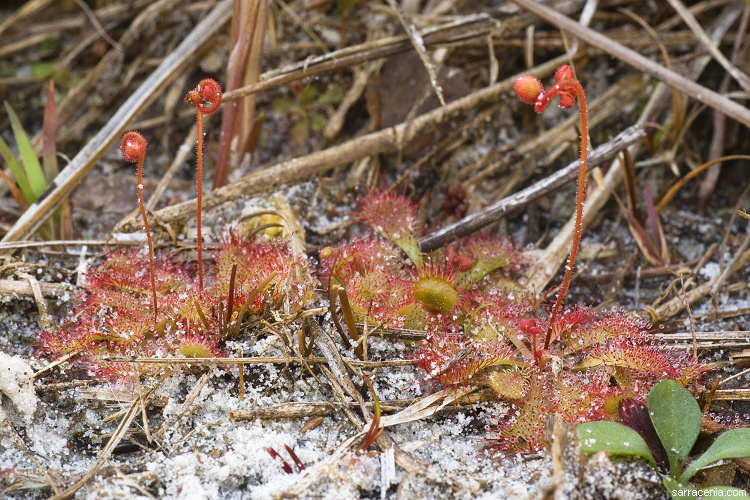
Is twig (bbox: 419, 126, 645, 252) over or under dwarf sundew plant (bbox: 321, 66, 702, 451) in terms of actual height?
over

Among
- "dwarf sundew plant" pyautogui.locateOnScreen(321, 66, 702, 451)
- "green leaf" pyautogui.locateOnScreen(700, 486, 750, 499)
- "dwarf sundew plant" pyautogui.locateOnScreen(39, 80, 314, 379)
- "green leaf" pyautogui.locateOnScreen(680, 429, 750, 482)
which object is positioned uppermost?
"dwarf sundew plant" pyautogui.locateOnScreen(39, 80, 314, 379)

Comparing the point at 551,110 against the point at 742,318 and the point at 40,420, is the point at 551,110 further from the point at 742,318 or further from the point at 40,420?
the point at 40,420

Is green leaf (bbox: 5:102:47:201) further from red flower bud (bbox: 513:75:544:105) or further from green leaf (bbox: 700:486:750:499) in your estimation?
green leaf (bbox: 700:486:750:499)

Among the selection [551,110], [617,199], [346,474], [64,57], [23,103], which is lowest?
[346,474]

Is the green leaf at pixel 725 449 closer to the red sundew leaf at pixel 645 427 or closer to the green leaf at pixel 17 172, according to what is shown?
the red sundew leaf at pixel 645 427

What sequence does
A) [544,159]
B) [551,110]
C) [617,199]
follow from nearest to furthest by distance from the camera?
[617,199] → [544,159] → [551,110]

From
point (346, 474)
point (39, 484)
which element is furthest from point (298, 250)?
point (39, 484)

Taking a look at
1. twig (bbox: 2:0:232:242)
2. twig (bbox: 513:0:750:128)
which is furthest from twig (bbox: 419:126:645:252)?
twig (bbox: 2:0:232:242)
